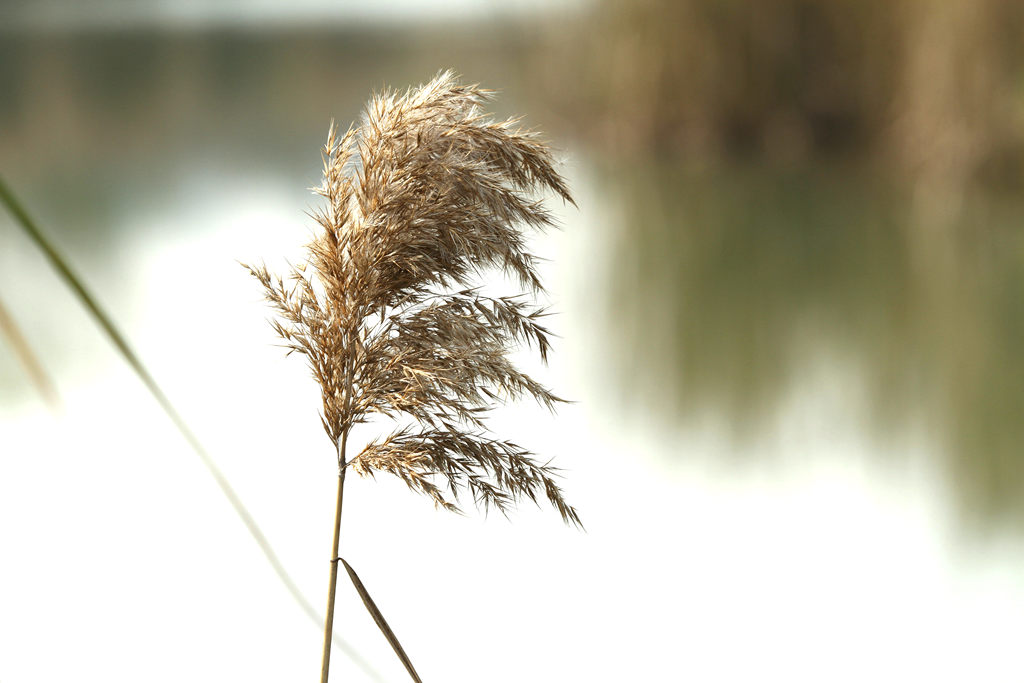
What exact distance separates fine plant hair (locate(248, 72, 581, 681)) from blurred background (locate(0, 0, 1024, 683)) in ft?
0.48

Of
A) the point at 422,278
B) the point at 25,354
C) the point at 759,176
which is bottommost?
the point at 25,354

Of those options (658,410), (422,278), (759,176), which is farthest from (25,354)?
(759,176)

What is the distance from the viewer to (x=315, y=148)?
406 inches

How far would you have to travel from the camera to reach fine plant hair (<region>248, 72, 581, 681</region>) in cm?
91

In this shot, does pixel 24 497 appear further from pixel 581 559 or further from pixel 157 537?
pixel 581 559

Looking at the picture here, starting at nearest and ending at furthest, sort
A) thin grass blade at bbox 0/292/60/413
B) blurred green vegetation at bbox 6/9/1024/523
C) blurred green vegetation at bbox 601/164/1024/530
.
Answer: thin grass blade at bbox 0/292/60/413 < blurred green vegetation at bbox 601/164/1024/530 < blurred green vegetation at bbox 6/9/1024/523

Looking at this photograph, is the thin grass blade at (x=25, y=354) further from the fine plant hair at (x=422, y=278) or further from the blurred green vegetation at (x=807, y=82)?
the blurred green vegetation at (x=807, y=82)

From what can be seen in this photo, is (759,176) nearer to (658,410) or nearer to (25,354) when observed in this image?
(658,410)

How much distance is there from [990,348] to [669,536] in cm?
216

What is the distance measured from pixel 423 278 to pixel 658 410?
108 inches

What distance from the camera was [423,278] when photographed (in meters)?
0.95

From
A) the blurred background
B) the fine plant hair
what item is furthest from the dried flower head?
the blurred background

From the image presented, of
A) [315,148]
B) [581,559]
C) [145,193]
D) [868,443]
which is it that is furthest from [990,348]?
[315,148]

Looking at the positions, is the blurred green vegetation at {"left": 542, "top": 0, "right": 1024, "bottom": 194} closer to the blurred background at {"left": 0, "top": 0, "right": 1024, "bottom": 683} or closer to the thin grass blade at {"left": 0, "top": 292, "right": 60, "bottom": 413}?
the blurred background at {"left": 0, "top": 0, "right": 1024, "bottom": 683}
